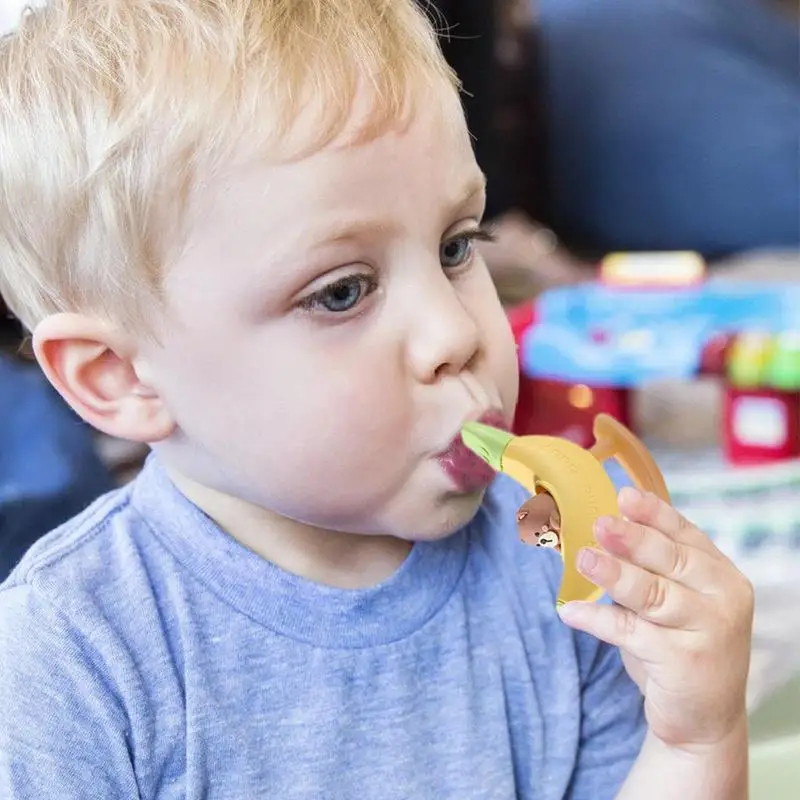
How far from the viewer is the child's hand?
52 centimetres

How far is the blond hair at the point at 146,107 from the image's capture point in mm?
562

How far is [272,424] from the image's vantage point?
23.6 inches

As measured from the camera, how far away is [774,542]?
1124mm

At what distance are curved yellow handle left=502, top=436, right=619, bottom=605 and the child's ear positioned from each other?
0.61ft

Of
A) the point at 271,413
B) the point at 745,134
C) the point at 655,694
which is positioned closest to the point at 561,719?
the point at 655,694

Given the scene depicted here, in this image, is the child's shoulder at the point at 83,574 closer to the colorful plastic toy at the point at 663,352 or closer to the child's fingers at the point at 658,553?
the child's fingers at the point at 658,553

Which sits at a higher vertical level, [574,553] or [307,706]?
[574,553]

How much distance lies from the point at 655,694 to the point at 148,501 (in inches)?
11.2

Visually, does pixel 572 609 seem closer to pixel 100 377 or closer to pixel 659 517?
pixel 659 517

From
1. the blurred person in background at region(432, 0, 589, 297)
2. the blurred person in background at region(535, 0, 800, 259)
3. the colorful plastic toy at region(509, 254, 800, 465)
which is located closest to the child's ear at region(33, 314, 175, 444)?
the colorful plastic toy at region(509, 254, 800, 465)

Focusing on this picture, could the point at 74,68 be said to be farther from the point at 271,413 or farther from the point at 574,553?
the point at 574,553

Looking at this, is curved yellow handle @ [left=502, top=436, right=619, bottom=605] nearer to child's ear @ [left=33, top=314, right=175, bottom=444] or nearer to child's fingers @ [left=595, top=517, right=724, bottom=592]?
child's fingers @ [left=595, top=517, right=724, bottom=592]

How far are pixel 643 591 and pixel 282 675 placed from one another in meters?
0.21

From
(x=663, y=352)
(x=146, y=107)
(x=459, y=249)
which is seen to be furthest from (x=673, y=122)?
(x=146, y=107)
